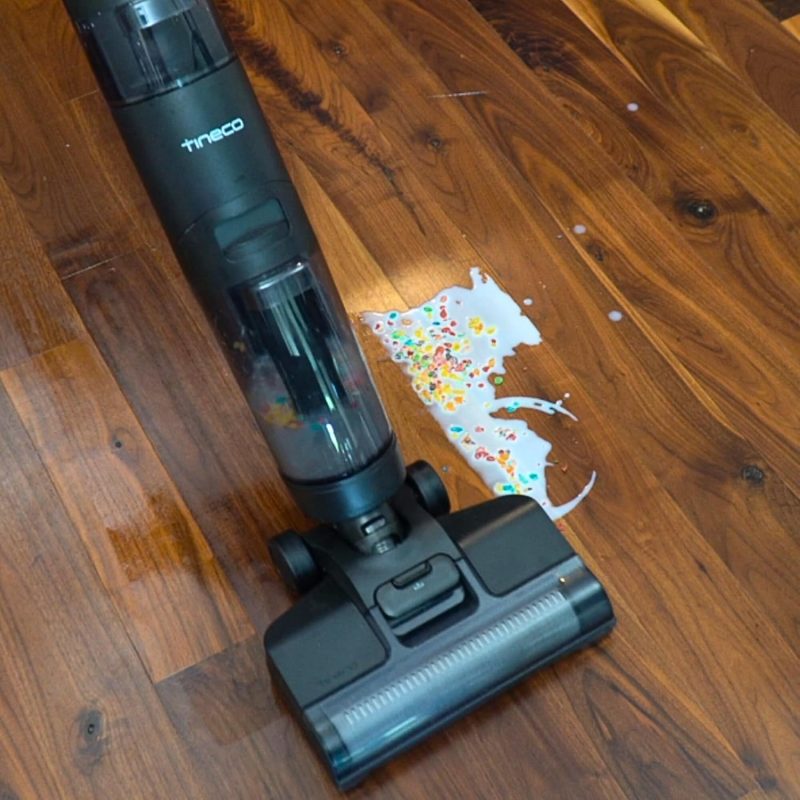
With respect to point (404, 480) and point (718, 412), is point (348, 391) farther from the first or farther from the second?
point (718, 412)

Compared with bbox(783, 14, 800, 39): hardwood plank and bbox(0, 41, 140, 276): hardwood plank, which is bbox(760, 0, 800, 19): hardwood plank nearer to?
bbox(783, 14, 800, 39): hardwood plank

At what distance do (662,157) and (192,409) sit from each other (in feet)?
2.23

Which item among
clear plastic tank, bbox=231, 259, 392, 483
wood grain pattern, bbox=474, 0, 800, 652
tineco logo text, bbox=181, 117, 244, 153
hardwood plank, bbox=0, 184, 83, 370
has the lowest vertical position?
wood grain pattern, bbox=474, 0, 800, 652

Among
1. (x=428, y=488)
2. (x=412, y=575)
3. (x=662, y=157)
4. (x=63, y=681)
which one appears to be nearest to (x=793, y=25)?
(x=662, y=157)

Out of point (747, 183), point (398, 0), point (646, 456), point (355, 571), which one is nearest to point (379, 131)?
point (398, 0)

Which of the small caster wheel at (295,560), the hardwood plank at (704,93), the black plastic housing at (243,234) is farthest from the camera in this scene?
the hardwood plank at (704,93)

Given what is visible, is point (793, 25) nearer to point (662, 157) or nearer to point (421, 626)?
point (662, 157)

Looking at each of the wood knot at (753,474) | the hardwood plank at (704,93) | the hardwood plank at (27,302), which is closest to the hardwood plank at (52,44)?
the hardwood plank at (27,302)

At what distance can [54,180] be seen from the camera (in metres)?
1.78

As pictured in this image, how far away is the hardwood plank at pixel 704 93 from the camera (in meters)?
1.70

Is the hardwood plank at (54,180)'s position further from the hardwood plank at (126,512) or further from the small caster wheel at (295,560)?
the small caster wheel at (295,560)

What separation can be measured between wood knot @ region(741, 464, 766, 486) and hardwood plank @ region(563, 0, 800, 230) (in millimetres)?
362

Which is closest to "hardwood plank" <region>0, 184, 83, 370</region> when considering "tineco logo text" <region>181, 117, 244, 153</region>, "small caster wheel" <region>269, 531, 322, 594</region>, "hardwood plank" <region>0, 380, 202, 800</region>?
"hardwood plank" <region>0, 380, 202, 800</region>

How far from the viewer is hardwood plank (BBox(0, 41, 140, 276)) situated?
1709 millimetres
